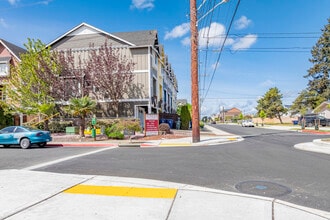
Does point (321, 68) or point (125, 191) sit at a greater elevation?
point (321, 68)

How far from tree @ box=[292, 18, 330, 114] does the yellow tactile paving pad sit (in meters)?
58.6

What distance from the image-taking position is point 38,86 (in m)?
23.7

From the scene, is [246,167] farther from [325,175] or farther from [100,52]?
[100,52]

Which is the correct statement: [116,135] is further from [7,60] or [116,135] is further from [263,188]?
[7,60]

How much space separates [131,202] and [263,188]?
300cm

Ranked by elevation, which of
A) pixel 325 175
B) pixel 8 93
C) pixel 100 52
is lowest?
pixel 325 175

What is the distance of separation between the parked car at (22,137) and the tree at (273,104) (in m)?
59.0

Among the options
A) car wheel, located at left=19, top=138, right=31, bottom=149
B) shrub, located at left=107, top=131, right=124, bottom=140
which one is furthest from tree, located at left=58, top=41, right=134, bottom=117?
car wheel, located at left=19, top=138, right=31, bottom=149

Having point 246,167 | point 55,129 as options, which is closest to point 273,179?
point 246,167

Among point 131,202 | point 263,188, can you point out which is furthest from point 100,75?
point 263,188

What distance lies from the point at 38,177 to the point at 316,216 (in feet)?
20.7

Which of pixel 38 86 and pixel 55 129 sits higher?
pixel 38 86

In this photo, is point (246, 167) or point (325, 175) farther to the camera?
point (246, 167)

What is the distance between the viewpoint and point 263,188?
5.52 m
